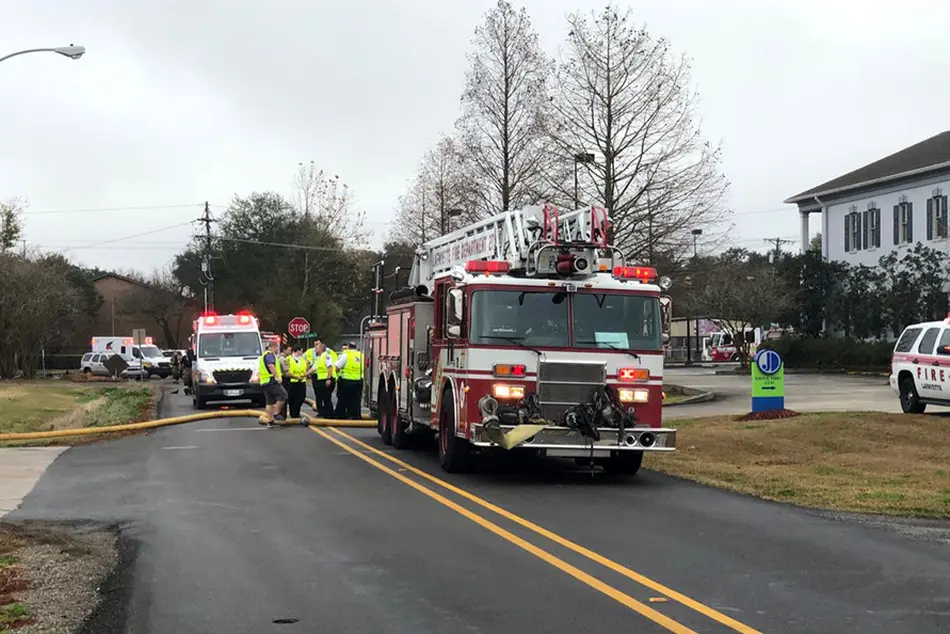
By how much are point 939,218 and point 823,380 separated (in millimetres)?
8842

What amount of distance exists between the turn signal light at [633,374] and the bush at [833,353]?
33.6m

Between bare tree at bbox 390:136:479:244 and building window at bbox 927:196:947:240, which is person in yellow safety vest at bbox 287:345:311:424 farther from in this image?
building window at bbox 927:196:947:240

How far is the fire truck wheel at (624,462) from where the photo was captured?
14484 mm

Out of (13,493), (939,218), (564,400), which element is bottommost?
(13,493)

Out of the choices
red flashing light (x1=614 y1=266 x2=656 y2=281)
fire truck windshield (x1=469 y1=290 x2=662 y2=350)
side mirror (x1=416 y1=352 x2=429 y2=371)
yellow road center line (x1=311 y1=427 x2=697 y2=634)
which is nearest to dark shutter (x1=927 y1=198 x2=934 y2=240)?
side mirror (x1=416 y1=352 x2=429 y2=371)

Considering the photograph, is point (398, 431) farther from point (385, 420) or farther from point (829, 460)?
point (829, 460)

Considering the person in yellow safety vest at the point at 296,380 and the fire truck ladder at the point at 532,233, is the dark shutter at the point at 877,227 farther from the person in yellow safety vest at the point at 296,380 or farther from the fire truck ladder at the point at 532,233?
the fire truck ladder at the point at 532,233

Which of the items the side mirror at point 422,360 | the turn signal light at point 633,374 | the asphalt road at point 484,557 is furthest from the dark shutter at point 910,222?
the turn signal light at point 633,374

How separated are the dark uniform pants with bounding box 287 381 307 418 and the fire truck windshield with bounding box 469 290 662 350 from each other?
1239cm

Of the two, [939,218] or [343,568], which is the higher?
[939,218]

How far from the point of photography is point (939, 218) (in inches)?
1785

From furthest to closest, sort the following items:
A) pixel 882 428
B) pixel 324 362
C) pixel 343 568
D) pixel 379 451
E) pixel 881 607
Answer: pixel 324 362, pixel 882 428, pixel 379 451, pixel 343 568, pixel 881 607

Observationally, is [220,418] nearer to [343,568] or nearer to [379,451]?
[379,451]

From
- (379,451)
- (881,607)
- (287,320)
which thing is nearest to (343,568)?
(881,607)
